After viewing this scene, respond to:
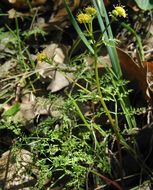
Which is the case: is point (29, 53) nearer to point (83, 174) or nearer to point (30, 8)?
point (30, 8)

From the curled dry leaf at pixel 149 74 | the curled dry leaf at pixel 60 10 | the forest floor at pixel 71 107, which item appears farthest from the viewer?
the curled dry leaf at pixel 60 10

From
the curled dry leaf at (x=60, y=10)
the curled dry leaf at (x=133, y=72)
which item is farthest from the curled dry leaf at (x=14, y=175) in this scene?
the curled dry leaf at (x=60, y=10)

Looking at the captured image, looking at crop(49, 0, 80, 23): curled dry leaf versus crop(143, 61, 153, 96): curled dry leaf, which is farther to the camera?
crop(49, 0, 80, 23): curled dry leaf

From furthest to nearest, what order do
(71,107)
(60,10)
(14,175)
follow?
1. (60,10)
2. (14,175)
3. (71,107)

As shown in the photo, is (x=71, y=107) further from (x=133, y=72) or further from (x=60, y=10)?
(x=60, y=10)

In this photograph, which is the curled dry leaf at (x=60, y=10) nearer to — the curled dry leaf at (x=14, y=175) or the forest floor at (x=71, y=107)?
the forest floor at (x=71, y=107)

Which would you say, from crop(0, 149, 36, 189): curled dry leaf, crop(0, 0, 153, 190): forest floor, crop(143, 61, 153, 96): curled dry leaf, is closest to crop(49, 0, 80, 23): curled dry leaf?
crop(0, 0, 153, 190): forest floor

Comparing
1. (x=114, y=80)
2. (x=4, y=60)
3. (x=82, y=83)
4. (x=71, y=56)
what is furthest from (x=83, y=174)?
(x=4, y=60)

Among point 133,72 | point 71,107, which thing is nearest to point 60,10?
point 133,72

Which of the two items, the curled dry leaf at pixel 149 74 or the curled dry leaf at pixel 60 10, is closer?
the curled dry leaf at pixel 149 74

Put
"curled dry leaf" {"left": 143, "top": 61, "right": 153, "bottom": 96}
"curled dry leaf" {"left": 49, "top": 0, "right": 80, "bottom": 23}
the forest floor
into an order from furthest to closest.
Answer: "curled dry leaf" {"left": 49, "top": 0, "right": 80, "bottom": 23} < "curled dry leaf" {"left": 143, "top": 61, "right": 153, "bottom": 96} < the forest floor

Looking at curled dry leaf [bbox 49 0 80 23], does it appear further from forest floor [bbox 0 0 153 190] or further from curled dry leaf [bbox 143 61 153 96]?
curled dry leaf [bbox 143 61 153 96]
